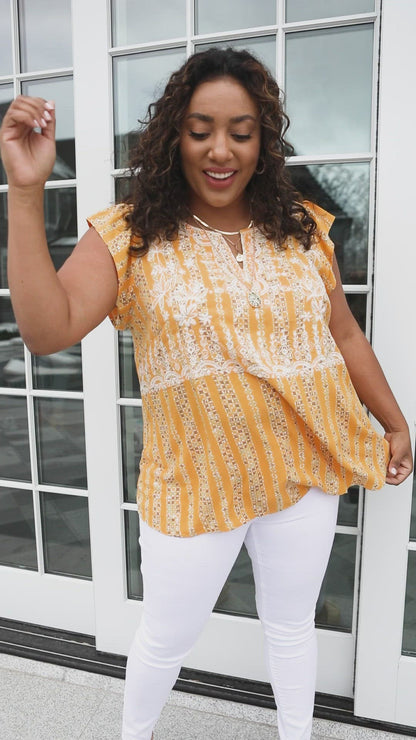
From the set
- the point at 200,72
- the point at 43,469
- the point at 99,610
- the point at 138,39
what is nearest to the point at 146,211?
the point at 200,72

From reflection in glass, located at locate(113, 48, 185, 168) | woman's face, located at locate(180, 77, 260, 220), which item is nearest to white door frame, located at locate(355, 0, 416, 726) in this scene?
woman's face, located at locate(180, 77, 260, 220)

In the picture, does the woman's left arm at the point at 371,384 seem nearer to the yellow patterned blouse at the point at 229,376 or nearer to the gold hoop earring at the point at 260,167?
the yellow patterned blouse at the point at 229,376

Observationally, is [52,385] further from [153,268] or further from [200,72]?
[200,72]

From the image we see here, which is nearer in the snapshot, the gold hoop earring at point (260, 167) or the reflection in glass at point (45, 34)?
the gold hoop earring at point (260, 167)

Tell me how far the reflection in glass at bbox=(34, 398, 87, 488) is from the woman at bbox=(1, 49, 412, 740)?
71 cm

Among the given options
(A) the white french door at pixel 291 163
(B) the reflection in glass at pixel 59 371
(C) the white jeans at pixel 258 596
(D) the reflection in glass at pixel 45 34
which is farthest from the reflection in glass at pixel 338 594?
(D) the reflection in glass at pixel 45 34

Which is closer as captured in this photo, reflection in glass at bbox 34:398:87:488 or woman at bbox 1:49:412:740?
woman at bbox 1:49:412:740

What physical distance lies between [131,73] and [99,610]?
1611mm

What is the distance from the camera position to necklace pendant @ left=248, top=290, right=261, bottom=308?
3.43ft

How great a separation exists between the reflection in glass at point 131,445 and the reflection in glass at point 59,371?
0.20m

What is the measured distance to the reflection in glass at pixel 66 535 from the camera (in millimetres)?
1921

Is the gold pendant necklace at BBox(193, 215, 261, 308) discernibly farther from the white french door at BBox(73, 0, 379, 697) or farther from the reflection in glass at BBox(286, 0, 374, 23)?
the reflection in glass at BBox(286, 0, 374, 23)

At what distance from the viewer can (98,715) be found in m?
1.62

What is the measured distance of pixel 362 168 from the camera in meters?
1.46
